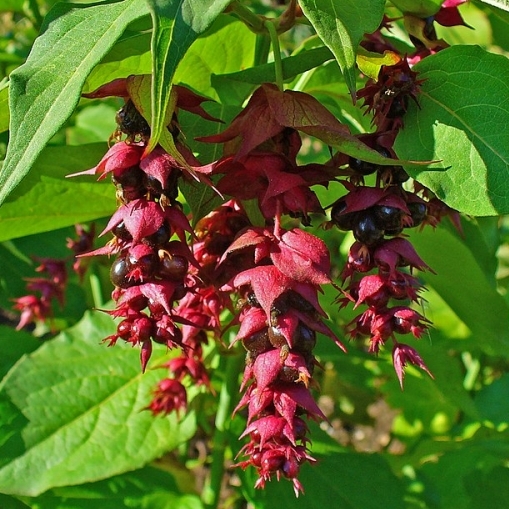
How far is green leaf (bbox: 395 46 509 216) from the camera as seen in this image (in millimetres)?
726

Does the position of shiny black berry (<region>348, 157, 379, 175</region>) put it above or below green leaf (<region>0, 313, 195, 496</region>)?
above

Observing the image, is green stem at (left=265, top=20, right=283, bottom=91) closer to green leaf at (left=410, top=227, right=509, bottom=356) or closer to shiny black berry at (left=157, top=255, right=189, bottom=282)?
shiny black berry at (left=157, top=255, right=189, bottom=282)

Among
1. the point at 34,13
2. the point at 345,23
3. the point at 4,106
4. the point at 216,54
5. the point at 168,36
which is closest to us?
the point at 168,36

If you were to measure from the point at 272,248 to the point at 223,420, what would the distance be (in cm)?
69

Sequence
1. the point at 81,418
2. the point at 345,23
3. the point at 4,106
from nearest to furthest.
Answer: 1. the point at 345,23
2. the point at 4,106
3. the point at 81,418

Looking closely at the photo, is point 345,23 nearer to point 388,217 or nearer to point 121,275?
point 388,217

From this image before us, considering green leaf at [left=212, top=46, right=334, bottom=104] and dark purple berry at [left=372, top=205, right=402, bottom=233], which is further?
green leaf at [left=212, top=46, right=334, bottom=104]

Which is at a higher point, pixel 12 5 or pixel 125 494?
pixel 12 5

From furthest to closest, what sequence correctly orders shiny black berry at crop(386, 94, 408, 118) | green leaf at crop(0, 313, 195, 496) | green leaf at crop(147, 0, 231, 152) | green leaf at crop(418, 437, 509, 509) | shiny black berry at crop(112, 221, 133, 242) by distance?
green leaf at crop(418, 437, 509, 509) < green leaf at crop(0, 313, 195, 496) < shiny black berry at crop(386, 94, 408, 118) < shiny black berry at crop(112, 221, 133, 242) < green leaf at crop(147, 0, 231, 152)

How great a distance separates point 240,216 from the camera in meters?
0.77

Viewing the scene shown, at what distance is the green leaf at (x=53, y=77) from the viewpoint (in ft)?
1.88

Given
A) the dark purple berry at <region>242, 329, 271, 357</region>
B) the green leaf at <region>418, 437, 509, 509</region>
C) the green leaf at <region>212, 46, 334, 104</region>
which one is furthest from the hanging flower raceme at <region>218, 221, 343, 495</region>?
the green leaf at <region>418, 437, 509, 509</region>

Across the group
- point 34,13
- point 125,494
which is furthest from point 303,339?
point 34,13

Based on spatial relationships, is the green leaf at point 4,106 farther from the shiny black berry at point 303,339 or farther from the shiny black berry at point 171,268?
the shiny black berry at point 303,339
